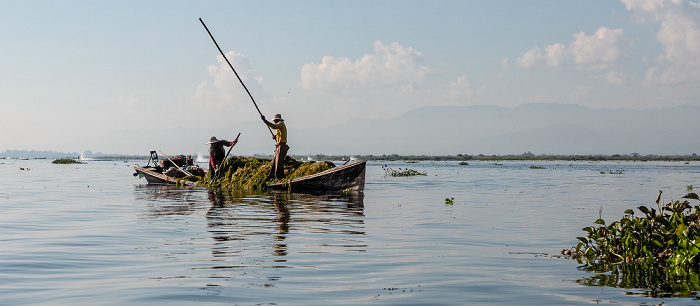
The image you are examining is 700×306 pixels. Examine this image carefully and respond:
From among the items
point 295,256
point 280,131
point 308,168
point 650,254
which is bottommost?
point 295,256

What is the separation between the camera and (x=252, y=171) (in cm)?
2986

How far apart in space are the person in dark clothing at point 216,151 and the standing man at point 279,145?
9.80 feet

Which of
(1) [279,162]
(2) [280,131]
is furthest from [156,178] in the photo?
(2) [280,131]

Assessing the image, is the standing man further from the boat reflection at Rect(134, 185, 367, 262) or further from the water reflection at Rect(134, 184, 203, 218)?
the water reflection at Rect(134, 184, 203, 218)

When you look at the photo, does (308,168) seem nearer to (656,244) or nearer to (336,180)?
(336,180)

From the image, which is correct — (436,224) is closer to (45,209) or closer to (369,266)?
(369,266)

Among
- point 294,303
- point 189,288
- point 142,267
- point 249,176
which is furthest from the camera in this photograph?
point 249,176

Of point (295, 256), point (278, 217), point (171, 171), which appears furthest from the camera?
point (171, 171)

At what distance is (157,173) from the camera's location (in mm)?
34438

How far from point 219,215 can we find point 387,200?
8.27 m

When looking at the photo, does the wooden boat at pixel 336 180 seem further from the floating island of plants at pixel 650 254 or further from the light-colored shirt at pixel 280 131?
the floating island of plants at pixel 650 254

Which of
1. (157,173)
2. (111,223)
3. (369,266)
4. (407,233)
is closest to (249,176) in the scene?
(157,173)

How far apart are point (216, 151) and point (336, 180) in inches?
290

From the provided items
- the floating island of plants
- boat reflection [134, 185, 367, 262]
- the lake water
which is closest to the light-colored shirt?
boat reflection [134, 185, 367, 262]
